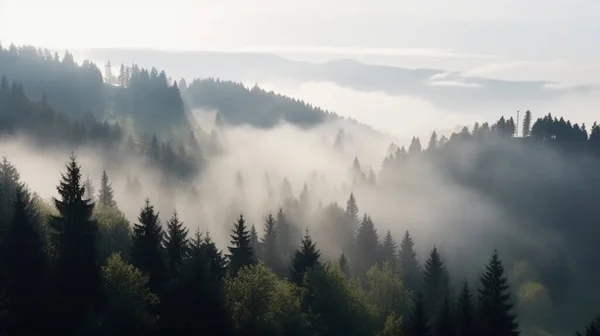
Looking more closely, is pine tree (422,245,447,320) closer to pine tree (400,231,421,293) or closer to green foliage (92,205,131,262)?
pine tree (400,231,421,293)

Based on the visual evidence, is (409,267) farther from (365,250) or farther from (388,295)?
(388,295)

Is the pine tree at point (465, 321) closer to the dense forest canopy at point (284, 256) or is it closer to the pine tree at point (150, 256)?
the dense forest canopy at point (284, 256)

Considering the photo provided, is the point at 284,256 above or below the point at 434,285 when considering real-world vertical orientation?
above

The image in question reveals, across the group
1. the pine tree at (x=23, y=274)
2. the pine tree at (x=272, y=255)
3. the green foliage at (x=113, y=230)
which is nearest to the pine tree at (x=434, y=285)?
the pine tree at (x=272, y=255)

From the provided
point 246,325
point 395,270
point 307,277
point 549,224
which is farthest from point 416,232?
point 246,325

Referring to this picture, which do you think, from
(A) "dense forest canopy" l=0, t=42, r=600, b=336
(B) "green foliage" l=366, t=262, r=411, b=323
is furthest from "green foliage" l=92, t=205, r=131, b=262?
(B) "green foliage" l=366, t=262, r=411, b=323

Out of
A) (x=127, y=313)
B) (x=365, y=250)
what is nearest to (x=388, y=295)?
(x=365, y=250)
